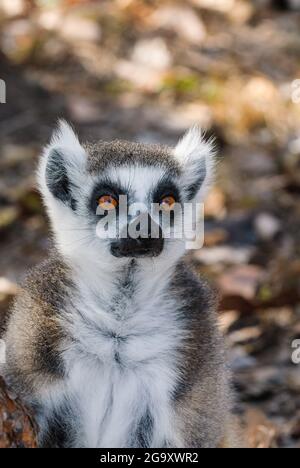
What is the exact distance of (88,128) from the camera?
10.4 meters

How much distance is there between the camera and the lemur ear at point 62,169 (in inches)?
203

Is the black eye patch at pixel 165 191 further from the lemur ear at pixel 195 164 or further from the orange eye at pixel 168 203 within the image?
the lemur ear at pixel 195 164

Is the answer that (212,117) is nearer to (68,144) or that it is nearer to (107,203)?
(68,144)

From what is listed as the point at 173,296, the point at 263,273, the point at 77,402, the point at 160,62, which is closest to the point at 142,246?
the point at 173,296

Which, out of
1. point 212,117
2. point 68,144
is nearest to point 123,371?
point 68,144

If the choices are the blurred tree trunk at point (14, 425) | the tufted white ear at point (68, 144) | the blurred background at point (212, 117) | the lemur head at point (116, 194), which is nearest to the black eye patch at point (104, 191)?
the lemur head at point (116, 194)

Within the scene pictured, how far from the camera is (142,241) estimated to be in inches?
182

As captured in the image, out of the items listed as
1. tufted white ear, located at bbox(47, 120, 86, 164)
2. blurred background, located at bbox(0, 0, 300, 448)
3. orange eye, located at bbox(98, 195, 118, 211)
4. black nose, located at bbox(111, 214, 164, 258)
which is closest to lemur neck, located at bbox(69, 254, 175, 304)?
black nose, located at bbox(111, 214, 164, 258)

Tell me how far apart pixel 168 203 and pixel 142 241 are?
51 centimetres

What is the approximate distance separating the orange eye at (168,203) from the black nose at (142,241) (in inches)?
14.4

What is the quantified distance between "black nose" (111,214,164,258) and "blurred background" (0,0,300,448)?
2.14m

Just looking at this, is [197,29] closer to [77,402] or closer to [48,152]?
[48,152]

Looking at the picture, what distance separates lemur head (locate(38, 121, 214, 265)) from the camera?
4723mm
